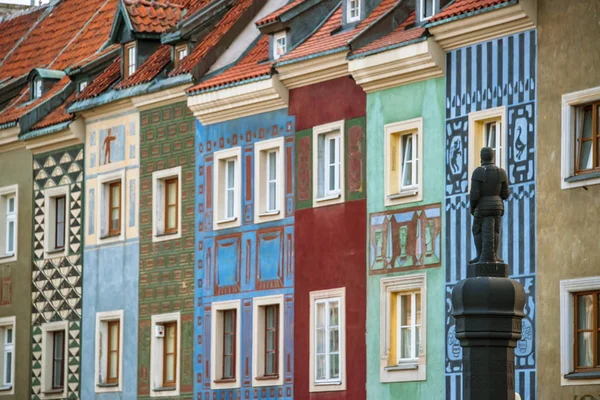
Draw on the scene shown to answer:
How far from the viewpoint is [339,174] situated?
35.9m

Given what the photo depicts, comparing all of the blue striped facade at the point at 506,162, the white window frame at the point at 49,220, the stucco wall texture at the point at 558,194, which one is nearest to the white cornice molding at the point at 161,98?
the white window frame at the point at 49,220

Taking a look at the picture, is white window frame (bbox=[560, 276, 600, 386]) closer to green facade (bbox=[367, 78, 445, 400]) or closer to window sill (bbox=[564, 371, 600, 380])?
window sill (bbox=[564, 371, 600, 380])

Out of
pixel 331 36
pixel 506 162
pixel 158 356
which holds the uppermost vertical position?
pixel 331 36

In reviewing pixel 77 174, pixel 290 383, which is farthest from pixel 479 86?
pixel 77 174

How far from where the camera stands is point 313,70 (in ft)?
119

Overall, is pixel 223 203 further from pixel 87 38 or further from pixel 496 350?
pixel 496 350

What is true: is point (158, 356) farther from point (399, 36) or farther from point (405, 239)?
point (399, 36)

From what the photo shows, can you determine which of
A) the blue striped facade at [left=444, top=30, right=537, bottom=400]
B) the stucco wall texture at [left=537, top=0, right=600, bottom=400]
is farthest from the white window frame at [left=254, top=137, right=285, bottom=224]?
the stucco wall texture at [left=537, top=0, right=600, bottom=400]

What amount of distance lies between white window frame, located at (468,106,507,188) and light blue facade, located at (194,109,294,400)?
5.13 m

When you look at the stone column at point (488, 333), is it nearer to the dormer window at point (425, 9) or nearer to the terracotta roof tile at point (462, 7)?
the terracotta roof tile at point (462, 7)

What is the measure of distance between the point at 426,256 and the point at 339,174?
3.03m

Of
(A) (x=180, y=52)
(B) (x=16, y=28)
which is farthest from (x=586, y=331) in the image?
(B) (x=16, y=28)

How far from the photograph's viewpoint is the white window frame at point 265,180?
37.4 meters

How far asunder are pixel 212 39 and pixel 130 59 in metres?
3.01
